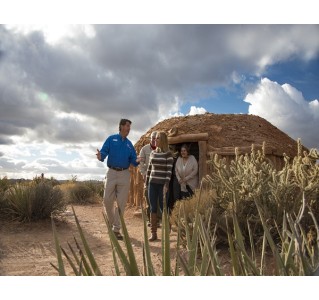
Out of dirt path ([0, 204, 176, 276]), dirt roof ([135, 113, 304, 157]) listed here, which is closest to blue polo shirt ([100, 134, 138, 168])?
dirt path ([0, 204, 176, 276])

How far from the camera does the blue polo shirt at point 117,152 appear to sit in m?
5.97

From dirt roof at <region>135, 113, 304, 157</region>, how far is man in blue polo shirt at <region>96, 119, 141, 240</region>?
3742 millimetres

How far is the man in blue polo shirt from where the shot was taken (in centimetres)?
598

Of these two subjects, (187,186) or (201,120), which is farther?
(201,120)

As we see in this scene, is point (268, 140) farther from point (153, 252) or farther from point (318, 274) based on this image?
point (318, 274)

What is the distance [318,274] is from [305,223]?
3511mm

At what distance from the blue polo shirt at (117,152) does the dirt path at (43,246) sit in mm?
1305

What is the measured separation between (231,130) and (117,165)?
4.78m

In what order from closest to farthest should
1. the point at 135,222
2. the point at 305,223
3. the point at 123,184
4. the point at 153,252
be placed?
the point at 305,223 → the point at 153,252 → the point at 123,184 → the point at 135,222

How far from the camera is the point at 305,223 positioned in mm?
4316

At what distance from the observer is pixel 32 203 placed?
24.5 feet

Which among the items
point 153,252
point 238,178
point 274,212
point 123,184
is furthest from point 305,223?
point 123,184

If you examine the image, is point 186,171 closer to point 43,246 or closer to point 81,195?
point 43,246

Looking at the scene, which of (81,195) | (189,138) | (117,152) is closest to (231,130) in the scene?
(189,138)
